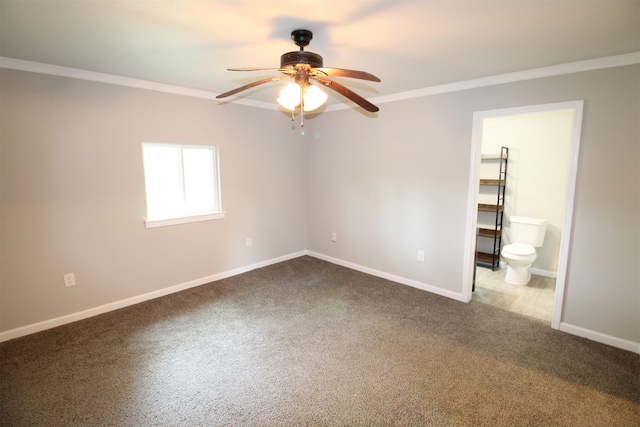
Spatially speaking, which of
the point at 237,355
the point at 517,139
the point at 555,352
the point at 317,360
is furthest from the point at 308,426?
the point at 517,139

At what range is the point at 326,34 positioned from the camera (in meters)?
1.94

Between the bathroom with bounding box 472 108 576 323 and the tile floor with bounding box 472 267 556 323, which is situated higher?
the bathroom with bounding box 472 108 576 323

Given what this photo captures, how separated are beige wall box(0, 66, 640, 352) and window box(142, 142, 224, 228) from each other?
0.12 meters

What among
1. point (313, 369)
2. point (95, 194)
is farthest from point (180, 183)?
point (313, 369)

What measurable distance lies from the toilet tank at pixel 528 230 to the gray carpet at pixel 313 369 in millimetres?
1486

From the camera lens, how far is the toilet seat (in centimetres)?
370

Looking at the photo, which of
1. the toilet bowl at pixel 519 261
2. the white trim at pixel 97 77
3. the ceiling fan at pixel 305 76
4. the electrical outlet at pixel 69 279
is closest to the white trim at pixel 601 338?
the toilet bowl at pixel 519 261

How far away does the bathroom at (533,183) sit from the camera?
12.5ft

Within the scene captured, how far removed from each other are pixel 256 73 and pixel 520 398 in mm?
3095

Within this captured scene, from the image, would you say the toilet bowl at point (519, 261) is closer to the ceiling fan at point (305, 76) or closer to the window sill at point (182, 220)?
the ceiling fan at point (305, 76)

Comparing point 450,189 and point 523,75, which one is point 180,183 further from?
point 523,75

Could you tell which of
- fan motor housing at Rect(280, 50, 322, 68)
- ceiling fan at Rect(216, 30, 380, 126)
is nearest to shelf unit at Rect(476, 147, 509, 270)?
ceiling fan at Rect(216, 30, 380, 126)

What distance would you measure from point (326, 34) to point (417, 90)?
1.72 m

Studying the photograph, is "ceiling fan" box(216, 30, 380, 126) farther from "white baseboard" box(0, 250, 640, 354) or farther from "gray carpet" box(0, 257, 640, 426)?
"white baseboard" box(0, 250, 640, 354)
